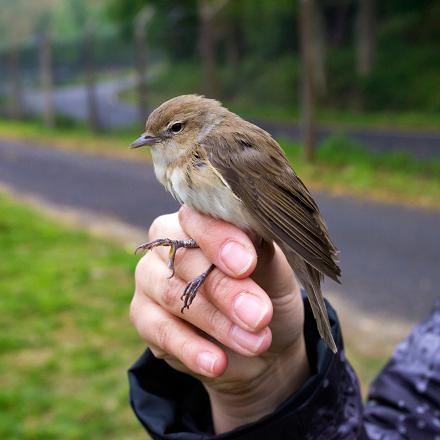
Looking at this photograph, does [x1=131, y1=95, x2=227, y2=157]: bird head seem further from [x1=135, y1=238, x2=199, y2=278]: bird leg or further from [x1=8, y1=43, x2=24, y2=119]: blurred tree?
[x1=8, y1=43, x2=24, y2=119]: blurred tree

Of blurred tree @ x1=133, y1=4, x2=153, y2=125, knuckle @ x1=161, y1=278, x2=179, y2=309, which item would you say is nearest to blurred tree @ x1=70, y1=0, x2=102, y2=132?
blurred tree @ x1=133, y1=4, x2=153, y2=125

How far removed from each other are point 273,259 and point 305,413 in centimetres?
51

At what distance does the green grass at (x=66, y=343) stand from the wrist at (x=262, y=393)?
1.88 m

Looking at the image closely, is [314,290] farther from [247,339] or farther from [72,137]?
[72,137]

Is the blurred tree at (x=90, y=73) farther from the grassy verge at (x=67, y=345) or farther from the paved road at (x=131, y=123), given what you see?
the grassy verge at (x=67, y=345)

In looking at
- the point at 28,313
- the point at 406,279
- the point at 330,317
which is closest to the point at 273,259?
the point at 330,317

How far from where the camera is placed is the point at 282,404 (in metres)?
1.91

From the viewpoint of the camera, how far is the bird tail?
1902mm

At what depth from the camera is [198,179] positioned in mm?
2096

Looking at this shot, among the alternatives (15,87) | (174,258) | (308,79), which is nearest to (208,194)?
(174,258)

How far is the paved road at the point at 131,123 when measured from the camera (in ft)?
49.6

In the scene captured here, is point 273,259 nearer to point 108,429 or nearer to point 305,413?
point 305,413

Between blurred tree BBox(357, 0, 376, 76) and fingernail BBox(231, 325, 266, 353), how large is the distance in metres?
21.4

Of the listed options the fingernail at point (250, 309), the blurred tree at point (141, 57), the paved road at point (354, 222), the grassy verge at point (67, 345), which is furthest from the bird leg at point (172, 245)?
the blurred tree at point (141, 57)
